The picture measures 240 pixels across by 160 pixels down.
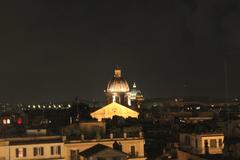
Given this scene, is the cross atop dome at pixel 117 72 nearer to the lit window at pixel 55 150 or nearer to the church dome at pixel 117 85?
the church dome at pixel 117 85

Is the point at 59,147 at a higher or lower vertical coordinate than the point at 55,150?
higher

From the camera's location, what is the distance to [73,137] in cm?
4288

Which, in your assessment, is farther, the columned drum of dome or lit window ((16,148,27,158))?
the columned drum of dome

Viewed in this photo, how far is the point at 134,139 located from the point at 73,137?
462cm

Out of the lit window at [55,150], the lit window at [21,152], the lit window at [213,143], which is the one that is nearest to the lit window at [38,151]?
the lit window at [21,152]

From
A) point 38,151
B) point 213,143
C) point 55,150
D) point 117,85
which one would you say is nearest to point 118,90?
point 117,85

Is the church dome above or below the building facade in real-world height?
above

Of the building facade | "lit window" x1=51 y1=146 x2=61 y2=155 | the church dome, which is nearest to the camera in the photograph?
the building facade

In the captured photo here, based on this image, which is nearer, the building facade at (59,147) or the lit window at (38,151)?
the building facade at (59,147)

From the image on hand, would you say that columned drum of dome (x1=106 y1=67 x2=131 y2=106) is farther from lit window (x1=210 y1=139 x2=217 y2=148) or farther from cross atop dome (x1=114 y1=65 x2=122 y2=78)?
lit window (x1=210 y1=139 x2=217 y2=148)

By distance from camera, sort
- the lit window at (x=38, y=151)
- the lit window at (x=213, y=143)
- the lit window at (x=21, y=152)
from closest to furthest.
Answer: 1. the lit window at (x=21, y=152)
2. the lit window at (x=38, y=151)
3. the lit window at (x=213, y=143)

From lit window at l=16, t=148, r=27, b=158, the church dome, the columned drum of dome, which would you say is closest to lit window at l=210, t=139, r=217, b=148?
lit window at l=16, t=148, r=27, b=158

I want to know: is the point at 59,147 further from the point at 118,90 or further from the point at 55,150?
the point at 118,90

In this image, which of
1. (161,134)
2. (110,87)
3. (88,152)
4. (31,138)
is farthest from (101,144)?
(110,87)
